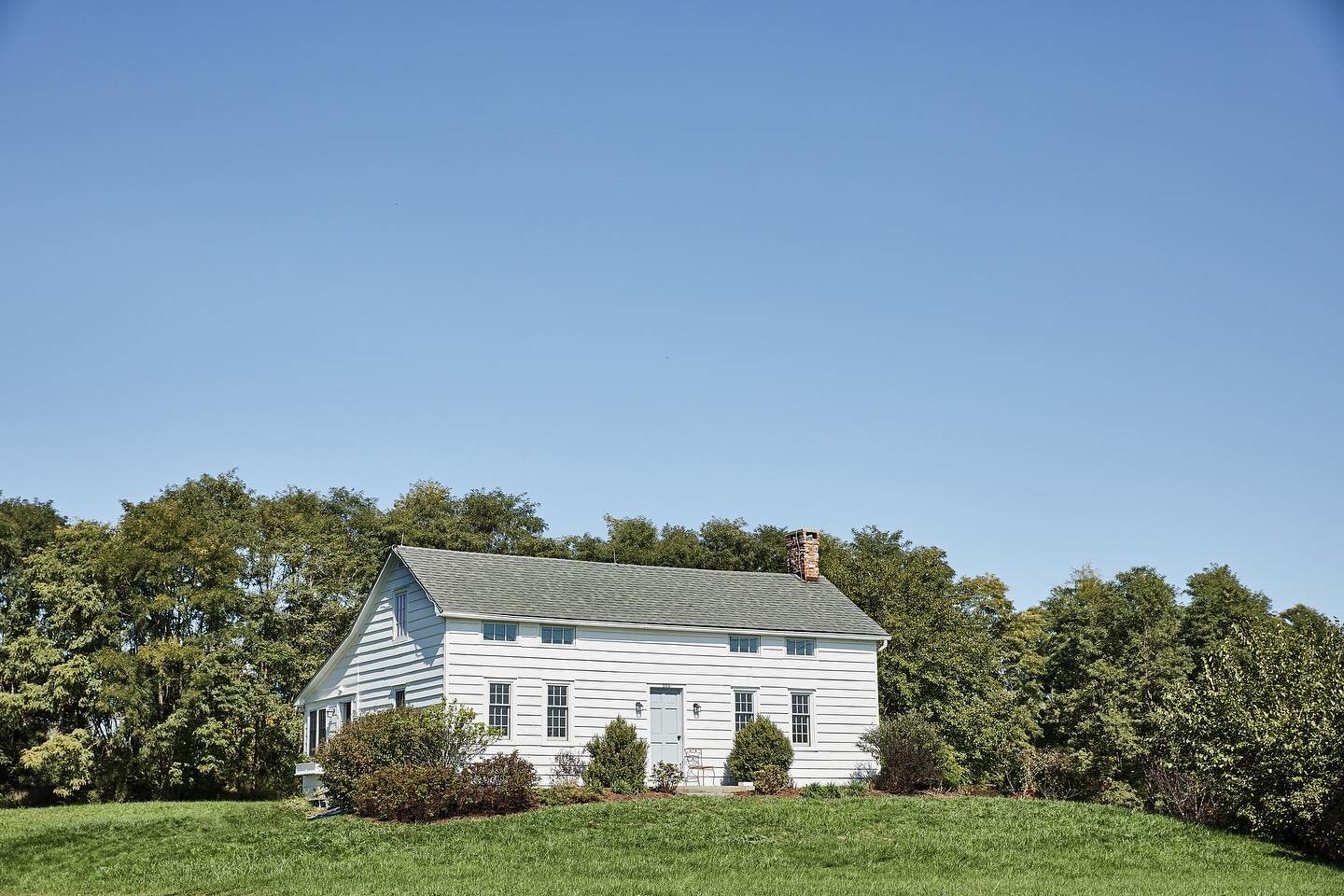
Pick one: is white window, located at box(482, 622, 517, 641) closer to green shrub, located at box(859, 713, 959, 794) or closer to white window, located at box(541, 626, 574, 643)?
white window, located at box(541, 626, 574, 643)

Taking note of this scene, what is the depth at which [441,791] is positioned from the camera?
26578 millimetres

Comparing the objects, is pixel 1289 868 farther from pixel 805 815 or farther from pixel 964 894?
pixel 805 815

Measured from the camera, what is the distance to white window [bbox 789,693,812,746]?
35.8 metres

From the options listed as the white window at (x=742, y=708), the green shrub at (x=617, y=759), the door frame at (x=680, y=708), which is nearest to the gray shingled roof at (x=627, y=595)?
the door frame at (x=680, y=708)

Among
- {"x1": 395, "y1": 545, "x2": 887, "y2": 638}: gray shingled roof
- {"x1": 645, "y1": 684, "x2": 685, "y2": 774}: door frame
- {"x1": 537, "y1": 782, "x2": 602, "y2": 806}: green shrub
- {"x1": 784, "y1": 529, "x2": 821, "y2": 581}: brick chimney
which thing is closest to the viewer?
{"x1": 537, "y1": 782, "x2": 602, "y2": 806}: green shrub

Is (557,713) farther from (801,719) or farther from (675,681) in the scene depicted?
(801,719)

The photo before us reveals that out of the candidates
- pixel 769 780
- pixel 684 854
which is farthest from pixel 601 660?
pixel 684 854

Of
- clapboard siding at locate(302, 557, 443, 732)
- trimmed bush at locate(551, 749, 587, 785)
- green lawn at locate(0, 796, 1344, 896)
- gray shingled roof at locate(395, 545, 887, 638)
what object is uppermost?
gray shingled roof at locate(395, 545, 887, 638)

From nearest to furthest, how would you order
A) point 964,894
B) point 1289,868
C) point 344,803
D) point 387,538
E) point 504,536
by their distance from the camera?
point 964,894, point 1289,868, point 344,803, point 387,538, point 504,536

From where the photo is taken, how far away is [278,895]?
19.9 meters

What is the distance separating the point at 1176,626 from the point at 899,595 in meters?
10.2

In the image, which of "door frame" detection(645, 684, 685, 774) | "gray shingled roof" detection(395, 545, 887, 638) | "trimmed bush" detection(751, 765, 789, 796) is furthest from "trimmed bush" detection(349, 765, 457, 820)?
"trimmed bush" detection(751, 765, 789, 796)

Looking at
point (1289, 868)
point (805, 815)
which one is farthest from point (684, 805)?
point (1289, 868)

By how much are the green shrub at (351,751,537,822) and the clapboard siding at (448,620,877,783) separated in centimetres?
449
